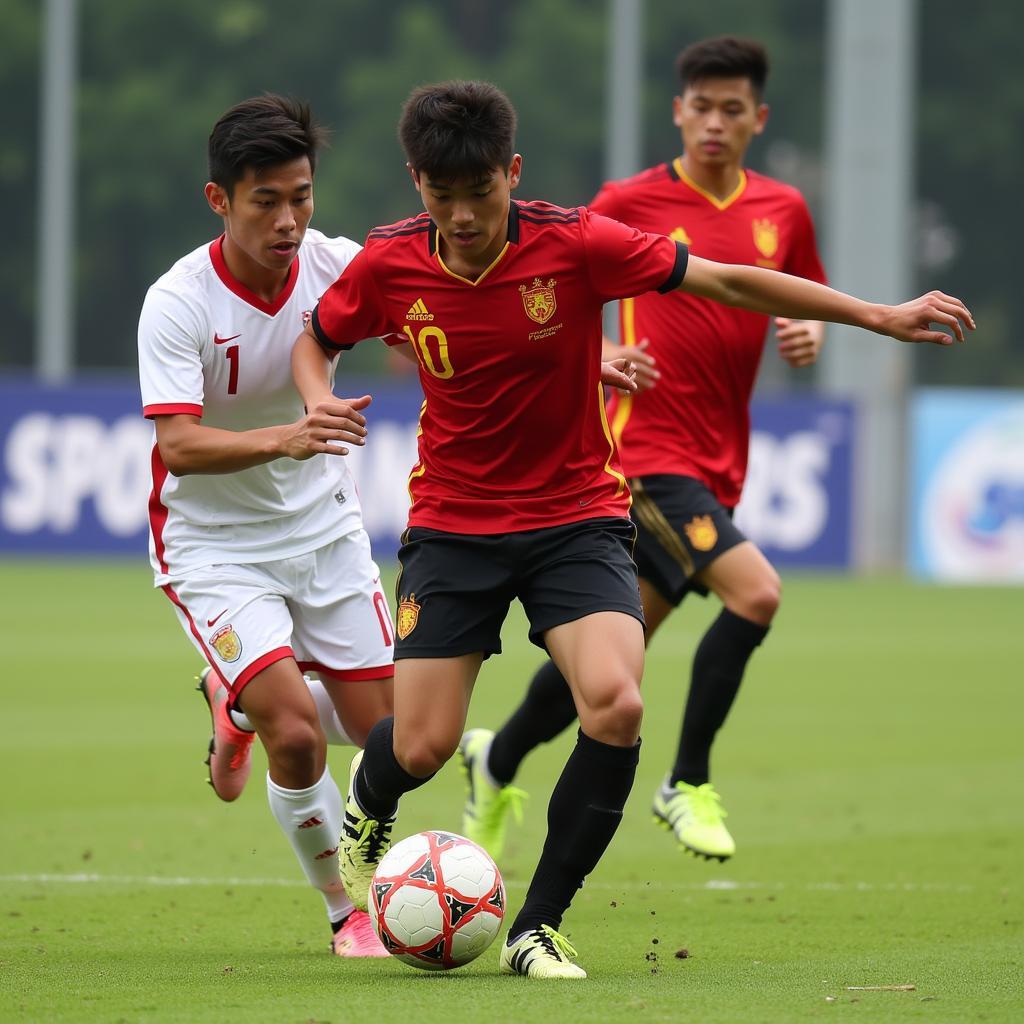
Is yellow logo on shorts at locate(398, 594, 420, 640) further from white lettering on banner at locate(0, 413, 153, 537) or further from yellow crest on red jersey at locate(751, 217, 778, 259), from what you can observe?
white lettering on banner at locate(0, 413, 153, 537)

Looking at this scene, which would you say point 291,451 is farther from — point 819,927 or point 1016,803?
point 1016,803

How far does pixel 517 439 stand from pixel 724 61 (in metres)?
2.48

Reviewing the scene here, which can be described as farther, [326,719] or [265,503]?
[326,719]

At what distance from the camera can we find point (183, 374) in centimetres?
550

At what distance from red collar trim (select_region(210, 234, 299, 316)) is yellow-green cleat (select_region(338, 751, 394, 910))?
51.1 inches

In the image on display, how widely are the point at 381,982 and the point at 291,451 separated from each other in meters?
1.35

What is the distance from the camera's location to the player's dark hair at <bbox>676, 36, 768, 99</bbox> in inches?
283

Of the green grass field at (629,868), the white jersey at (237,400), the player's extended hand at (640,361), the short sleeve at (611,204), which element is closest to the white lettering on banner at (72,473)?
the green grass field at (629,868)

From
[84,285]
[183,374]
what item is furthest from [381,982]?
[84,285]

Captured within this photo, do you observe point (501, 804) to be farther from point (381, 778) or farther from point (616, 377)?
point (616, 377)

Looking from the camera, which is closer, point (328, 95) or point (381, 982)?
point (381, 982)

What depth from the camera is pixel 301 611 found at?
19.2 feet

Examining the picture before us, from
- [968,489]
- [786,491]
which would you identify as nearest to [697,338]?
[786,491]

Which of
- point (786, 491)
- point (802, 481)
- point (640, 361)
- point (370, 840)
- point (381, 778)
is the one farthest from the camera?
point (802, 481)
